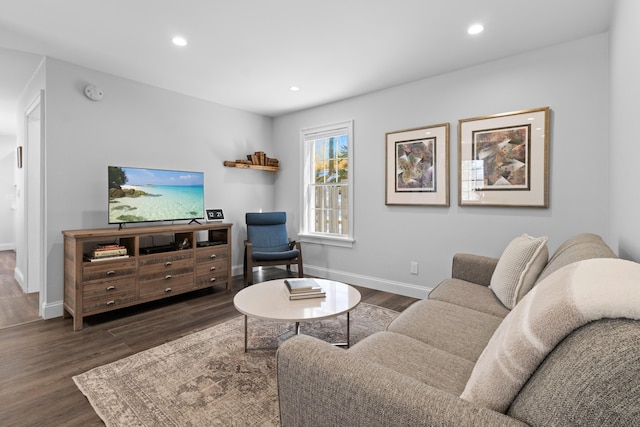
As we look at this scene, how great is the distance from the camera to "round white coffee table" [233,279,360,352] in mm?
1986

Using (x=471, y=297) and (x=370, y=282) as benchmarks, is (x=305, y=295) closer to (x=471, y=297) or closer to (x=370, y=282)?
(x=471, y=297)

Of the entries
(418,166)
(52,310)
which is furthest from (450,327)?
(52,310)

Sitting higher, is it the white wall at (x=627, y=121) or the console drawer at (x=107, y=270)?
the white wall at (x=627, y=121)

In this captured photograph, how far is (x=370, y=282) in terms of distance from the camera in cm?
400

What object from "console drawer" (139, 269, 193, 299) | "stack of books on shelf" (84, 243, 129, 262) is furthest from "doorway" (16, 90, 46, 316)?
"console drawer" (139, 269, 193, 299)

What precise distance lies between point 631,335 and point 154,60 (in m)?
3.71

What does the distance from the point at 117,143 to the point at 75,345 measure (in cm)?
205

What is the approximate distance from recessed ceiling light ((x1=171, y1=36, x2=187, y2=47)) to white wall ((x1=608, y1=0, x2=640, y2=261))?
2881 mm

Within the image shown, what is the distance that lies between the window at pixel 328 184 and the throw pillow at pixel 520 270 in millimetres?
2250

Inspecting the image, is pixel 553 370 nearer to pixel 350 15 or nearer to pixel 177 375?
pixel 177 375

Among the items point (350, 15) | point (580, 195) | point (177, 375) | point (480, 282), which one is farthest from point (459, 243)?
point (177, 375)

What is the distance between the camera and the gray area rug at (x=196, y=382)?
5.44ft

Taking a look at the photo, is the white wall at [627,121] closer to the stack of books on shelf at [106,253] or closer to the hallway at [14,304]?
the stack of books on shelf at [106,253]

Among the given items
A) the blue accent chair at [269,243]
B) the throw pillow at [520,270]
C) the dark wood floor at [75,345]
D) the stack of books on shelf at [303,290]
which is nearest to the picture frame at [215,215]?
the blue accent chair at [269,243]
